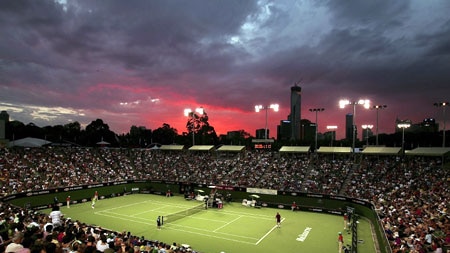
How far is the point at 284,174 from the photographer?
43281 mm

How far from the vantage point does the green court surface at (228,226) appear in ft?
77.8

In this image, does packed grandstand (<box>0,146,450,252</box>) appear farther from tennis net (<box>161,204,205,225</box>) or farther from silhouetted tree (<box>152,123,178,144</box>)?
silhouetted tree (<box>152,123,178,144</box>)

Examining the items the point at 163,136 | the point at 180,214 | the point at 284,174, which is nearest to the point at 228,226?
the point at 180,214

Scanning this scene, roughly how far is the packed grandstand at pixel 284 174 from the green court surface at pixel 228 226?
13.8 ft

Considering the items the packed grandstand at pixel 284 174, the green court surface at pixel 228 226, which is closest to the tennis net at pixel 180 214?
the green court surface at pixel 228 226

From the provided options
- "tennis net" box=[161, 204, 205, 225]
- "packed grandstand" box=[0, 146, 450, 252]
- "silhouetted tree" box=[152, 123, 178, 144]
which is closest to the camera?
"packed grandstand" box=[0, 146, 450, 252]

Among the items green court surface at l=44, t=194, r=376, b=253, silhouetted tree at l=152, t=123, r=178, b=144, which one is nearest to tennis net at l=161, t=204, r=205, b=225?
green court surface at l=44, t=194, r=376, b=253

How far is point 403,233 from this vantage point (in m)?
18.4

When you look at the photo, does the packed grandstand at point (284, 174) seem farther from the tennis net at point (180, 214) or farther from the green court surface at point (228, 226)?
the tennis net at point (180, 214)

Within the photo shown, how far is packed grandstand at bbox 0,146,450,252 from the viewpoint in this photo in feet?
72.5

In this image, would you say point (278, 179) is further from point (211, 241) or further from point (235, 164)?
point (211, 241)

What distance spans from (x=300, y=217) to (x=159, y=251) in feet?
73.5

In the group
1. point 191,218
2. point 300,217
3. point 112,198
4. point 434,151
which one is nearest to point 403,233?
point 300,217

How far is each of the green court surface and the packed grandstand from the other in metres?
4.20
